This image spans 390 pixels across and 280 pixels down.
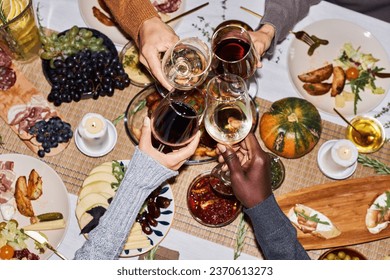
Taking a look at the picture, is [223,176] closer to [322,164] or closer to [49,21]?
[322,164]

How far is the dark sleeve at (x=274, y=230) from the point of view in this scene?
1.67 m

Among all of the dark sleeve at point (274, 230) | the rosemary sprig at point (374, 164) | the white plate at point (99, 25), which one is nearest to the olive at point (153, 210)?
the dark sleeve at point (274, 230)

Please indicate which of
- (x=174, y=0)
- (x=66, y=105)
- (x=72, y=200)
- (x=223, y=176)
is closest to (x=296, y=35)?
(x=174, y=0)

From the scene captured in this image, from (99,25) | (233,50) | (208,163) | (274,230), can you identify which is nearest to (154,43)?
(233,50)

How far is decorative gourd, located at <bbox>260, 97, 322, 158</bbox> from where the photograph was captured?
1947 millimetres

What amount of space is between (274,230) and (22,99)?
97 centimetres

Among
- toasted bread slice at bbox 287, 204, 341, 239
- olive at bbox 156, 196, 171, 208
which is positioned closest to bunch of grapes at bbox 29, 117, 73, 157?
olive at bbox 156, 196, 171, 208

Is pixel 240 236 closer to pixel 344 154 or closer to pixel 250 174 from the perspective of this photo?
pixel 250 174

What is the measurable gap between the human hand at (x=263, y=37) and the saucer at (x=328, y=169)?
1.30ft

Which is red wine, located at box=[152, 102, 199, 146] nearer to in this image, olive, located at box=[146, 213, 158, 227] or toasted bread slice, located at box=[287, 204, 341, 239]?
olive, located at box=[146, 213, 158, 227]

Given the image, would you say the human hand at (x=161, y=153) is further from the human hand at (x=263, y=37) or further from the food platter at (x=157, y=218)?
the human hand at (x=263, y=37)

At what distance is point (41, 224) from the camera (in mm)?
1899

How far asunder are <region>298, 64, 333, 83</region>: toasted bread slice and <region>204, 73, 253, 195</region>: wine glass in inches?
15.4

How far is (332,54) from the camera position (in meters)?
2.10
